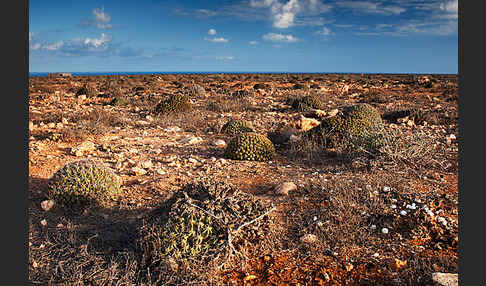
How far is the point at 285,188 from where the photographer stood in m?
4.27

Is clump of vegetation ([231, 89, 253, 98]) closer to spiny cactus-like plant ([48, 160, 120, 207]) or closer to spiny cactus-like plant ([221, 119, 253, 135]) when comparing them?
spiny cactus-like plant ([221, 119, 253, 135])

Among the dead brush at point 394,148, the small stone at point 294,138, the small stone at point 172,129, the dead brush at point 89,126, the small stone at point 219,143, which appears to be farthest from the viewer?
the small stone at point 172,129

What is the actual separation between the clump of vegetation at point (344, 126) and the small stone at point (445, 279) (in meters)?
3.84

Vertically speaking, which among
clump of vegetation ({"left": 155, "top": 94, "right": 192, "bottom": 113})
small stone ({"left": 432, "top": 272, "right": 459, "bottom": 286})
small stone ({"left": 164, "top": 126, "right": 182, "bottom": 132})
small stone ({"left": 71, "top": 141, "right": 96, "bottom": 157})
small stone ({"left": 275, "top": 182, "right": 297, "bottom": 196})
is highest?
clump of vegetation ({"left": 155, "top": 94, "right": 192, "bottom": 113})

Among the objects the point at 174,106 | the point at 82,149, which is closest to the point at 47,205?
the point at 82,149

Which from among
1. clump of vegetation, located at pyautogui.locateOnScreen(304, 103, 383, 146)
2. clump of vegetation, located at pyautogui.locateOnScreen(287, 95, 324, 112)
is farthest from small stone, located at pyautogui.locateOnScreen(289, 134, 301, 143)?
clump of vegetation, located at pyautogui.locateOnScreen(287, 95, 324, 112)

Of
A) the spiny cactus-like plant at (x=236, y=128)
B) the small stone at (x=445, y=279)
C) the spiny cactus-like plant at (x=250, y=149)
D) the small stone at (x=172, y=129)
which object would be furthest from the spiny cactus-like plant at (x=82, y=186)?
the small stone at (x=172, y=129)

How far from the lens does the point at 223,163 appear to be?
18.5ft

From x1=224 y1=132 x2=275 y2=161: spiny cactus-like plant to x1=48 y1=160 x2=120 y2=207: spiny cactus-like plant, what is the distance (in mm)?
2285

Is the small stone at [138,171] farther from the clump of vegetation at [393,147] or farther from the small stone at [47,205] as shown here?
the clump of vegetation at [393,147]

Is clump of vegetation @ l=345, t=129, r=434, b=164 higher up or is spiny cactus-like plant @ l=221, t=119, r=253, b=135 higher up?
spiny cactus-like plant @ l=221, t=119, r=253, b=135

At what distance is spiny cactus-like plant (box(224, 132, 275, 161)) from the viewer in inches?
231

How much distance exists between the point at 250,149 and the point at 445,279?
12.6 feet

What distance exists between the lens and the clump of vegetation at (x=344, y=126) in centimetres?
644
